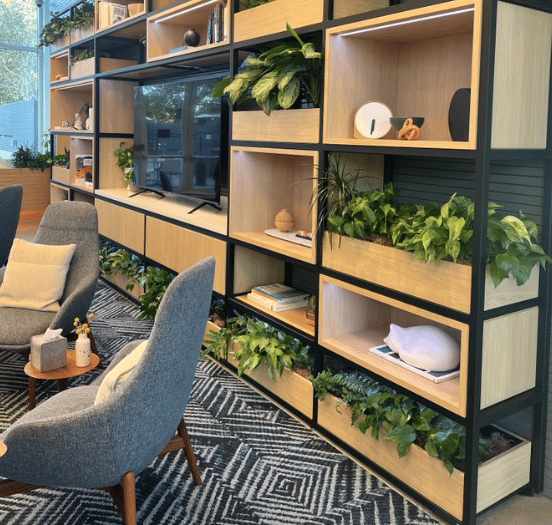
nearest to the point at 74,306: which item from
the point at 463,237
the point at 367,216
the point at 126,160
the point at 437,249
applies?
the point at 367,216

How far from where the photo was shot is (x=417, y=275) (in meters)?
2.40

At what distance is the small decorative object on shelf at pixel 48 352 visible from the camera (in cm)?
302

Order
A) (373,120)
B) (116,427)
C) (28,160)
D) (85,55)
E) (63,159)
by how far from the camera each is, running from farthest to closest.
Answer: (28,160) → (63,159) → (85,55) → (373,120) → (116,427)

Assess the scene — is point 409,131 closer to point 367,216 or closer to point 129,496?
point 367,216

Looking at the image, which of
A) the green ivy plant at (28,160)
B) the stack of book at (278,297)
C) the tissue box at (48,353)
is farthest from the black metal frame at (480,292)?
the green ivy plant at (28,160)

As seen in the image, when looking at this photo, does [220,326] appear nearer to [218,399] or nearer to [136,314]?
[218,399]

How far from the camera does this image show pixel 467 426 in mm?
2238

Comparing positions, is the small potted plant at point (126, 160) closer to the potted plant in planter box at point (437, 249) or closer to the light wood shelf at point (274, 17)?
the light wood shelf at point (274, 17)

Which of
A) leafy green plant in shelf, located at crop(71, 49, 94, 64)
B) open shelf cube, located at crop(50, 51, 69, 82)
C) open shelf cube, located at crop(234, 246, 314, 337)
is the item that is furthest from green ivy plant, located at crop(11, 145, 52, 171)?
open shelf cube, located at crop(234, 246, 314, 337)

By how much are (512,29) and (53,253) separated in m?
2.64

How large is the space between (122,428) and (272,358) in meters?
1.27

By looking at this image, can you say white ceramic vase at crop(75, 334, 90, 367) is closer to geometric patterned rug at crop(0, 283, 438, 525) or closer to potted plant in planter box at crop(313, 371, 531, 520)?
geometric patterned rug at crop(0, 283, 438, 525)

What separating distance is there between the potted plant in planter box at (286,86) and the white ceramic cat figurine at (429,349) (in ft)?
3.09

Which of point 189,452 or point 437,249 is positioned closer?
point 437,249
